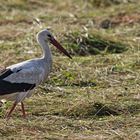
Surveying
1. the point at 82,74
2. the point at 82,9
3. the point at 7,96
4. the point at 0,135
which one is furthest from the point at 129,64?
the point at 82,9

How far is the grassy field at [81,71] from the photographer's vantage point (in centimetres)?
816

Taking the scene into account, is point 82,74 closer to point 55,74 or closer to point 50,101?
point 55,74

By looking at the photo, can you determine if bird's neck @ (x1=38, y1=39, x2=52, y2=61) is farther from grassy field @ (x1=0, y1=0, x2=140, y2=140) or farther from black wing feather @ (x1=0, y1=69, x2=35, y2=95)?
black wing feather @ (x1=0, y1=69, x2=35, y2=95)

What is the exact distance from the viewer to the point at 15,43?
42.3 ft

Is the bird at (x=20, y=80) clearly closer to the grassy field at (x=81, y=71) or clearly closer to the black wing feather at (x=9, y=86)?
the black wing feather at (x=9, y=86)

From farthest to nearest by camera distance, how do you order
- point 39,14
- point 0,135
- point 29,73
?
point 39,14 → point 29,73 → point 0,135

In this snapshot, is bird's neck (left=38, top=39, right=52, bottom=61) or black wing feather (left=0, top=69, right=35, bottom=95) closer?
black wing feather (left=0, top=69, right=35, bottom=95)

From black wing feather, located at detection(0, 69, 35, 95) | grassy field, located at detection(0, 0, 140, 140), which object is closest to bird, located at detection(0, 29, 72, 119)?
black wing feather, located at detection(0, 69, 35, 95)

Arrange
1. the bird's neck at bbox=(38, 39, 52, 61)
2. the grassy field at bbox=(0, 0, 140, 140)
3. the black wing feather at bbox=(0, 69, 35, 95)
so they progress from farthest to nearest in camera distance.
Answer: the bird's neck at bbox=(38, 39, 52, 61), the black wing feather at bbox=(0, 69, 35, 95), the grassy field at bbox=(0, 0, 140, 140)

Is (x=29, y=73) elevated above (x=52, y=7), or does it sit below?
above

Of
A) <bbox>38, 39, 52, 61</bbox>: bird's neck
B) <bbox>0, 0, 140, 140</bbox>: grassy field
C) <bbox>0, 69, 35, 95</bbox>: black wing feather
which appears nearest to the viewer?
<bbox>0, 0, 140, 140</bbox>: grassy field

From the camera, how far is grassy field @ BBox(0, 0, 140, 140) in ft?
26.8

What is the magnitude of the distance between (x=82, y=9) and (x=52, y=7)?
1060 mm

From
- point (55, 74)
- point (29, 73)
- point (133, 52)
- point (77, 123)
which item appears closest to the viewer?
point (77, 123)
